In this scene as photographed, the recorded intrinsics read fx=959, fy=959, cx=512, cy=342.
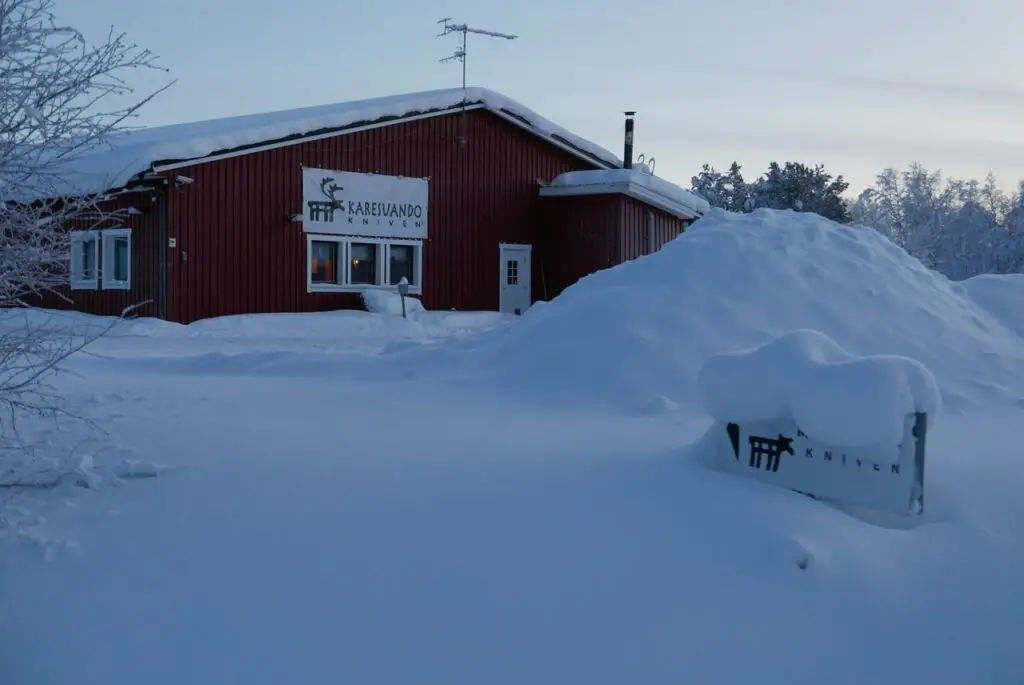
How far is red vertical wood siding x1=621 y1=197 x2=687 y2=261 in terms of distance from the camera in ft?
73.2

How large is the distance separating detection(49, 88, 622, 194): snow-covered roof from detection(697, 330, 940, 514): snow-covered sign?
11098 millimetres

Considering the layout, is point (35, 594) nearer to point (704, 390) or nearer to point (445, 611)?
point (445, 611)

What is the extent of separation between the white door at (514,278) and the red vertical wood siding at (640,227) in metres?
2.49

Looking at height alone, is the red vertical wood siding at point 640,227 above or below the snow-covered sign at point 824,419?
above

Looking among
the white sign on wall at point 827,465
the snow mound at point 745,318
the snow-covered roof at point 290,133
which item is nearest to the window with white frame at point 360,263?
the snow-covered roof at point 290,133

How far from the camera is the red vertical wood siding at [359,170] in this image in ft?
58.9

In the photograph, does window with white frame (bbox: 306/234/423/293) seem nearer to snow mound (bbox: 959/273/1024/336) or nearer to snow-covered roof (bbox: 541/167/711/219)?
snow-covered roof (bbox: 541/167/711/219)

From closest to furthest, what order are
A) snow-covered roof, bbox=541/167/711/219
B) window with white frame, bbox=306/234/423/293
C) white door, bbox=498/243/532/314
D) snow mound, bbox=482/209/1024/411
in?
snow mound, bbox=482/209/1024/411 < window with white frame, bbox=306/234/423/293 < snow-covered roof, bbox=541/167/711/219 < white door, bbox=498/243/532/314

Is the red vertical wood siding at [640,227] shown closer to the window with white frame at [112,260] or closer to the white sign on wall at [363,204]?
the white sign on wall at [363,204]

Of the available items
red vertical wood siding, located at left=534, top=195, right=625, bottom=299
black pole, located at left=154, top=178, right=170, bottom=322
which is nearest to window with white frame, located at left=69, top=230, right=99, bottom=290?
black pole, located at left=154, top=178, right=170, bottom=322

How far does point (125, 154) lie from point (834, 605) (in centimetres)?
1618

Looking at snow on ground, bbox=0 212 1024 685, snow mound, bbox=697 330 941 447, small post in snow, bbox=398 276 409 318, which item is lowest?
snow on ground, bbox=0 212 1024 685

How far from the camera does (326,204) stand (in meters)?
19.8

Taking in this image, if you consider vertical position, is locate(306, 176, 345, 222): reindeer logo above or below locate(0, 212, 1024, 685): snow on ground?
above
